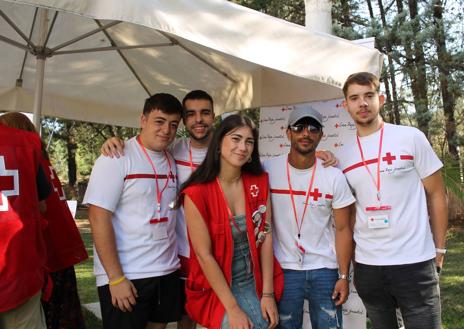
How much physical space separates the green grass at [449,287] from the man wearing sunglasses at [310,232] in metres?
2.73

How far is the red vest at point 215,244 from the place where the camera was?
261 centimetres

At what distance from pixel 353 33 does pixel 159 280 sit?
19.7 feet

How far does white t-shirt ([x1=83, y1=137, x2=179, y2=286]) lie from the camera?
2.84 meters

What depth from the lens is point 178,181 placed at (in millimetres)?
3219

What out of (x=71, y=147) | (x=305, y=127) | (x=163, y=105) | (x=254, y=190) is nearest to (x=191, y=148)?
(x=163, y=105)

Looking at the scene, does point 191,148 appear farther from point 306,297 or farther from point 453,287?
point 453,287

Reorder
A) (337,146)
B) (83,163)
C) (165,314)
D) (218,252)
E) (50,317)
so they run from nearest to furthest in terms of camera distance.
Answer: (218,252) → (165,314) → (50,317) → (337,146) → (83,163)

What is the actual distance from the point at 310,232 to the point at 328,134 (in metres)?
1.37

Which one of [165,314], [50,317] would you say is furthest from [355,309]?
[50,317]

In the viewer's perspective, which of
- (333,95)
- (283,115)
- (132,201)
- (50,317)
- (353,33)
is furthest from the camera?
(353,33)

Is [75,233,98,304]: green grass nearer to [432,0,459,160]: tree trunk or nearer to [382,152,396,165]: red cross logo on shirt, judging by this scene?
[382,152,396,165]: red cross logo on shirt

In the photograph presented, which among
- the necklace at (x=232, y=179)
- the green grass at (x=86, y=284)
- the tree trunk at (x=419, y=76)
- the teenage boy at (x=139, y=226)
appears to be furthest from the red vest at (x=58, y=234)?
the tree trunk at (x=419, y=76)

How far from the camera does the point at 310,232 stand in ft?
9.81

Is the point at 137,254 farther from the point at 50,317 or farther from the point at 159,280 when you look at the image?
the point at 50,317
